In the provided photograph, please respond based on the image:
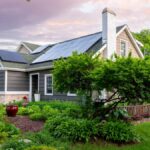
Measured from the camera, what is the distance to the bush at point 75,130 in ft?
25.6

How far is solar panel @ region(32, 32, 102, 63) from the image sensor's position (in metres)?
17.4

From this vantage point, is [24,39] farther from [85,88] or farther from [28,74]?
[85,88]

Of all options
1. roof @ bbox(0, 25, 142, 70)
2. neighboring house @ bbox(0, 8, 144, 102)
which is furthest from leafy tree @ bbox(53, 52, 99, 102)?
roof @ bbox(0, 25, 142, 70)

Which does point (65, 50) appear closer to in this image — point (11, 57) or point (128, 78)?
point (11, 57)

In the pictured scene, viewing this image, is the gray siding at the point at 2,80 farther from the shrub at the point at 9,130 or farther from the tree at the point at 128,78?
the tree at the point at 128,78

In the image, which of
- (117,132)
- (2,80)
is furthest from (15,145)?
(2,80)

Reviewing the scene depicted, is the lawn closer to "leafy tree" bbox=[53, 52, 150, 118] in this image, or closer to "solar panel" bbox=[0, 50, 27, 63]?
"leafy tree" bbox=[53, 52, 150, 118]

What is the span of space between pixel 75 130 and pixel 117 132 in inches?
49.0

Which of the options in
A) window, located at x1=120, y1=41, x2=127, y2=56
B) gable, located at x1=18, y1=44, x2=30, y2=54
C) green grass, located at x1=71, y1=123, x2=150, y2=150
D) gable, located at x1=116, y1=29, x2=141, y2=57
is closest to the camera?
green grass, located at x1=71, y1=123, x2=150, y2=150

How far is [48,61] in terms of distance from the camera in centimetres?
1884

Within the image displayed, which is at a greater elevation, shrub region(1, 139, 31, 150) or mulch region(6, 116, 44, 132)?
mulch region(6, 116, 44, 132)

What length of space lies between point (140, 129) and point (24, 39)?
2238 cm

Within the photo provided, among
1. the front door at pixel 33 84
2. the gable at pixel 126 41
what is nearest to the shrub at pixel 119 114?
the gable at pixel 126 41

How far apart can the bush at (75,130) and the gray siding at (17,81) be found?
446 inches
